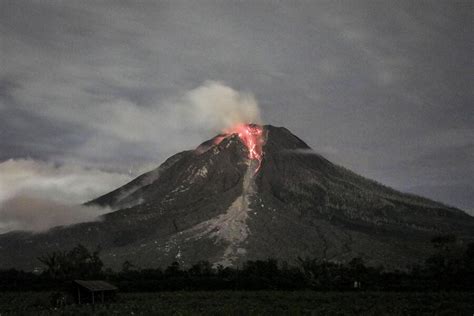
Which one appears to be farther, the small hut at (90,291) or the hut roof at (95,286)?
the small hut at (90,291)

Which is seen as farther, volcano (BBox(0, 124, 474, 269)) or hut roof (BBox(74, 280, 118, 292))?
volcano (BBox(0, 124, 474, 269))

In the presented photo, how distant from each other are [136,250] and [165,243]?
7603mm

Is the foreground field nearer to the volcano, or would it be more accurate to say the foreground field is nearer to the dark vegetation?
the dark vegetation

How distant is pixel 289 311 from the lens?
1566 inches

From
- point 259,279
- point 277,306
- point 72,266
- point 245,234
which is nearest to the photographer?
point 277,306

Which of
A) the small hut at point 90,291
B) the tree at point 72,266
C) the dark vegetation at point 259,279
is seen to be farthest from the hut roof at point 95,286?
the tree at point 72,266

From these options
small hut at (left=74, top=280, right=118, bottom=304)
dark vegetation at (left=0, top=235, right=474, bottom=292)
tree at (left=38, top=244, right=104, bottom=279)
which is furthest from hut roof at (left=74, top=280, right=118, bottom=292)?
tree at (left=38, top=244, right=104, bottom=279)

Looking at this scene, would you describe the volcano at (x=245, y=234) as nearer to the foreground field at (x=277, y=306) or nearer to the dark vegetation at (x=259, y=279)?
the dark vegetation at (x=259, y=279)

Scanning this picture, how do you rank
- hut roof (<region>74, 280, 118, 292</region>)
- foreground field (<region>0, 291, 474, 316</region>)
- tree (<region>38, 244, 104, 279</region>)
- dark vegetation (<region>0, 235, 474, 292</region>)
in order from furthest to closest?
1. tree (<region>38, 244, 104, 279</region>)
2. dark vegetation (<region>0, 235, 474, 292</region>)
3. hut roof (<region>74, 280, 118, 292</region>)
4. foreground field (<region>0, 291, 474, 316</region>)

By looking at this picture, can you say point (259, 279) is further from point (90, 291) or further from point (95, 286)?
point (90, 291)

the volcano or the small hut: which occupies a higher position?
the volcano

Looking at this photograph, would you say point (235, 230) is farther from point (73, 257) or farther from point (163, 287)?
point (163, 287)

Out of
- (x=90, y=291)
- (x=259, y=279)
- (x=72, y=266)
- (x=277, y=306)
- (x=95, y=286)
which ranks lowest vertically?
(x=277, y=306)

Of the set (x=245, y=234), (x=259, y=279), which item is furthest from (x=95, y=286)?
(x=245, y=234)
